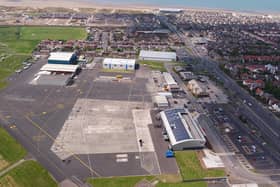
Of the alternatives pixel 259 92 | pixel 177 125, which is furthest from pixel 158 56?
pixel 177 125

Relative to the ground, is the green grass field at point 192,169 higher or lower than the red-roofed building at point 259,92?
lower

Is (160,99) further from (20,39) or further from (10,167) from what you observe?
(20,39)

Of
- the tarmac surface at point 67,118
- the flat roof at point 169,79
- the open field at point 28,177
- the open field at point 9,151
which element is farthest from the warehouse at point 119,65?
the open field at point 28,177

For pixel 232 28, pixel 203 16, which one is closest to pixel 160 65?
pixel 232 28

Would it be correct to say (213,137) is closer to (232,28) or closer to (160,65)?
(160,65)

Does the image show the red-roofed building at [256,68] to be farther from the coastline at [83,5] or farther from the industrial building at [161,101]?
the coastline at [83,5]

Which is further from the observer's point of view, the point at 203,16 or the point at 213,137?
the point at 203,16
